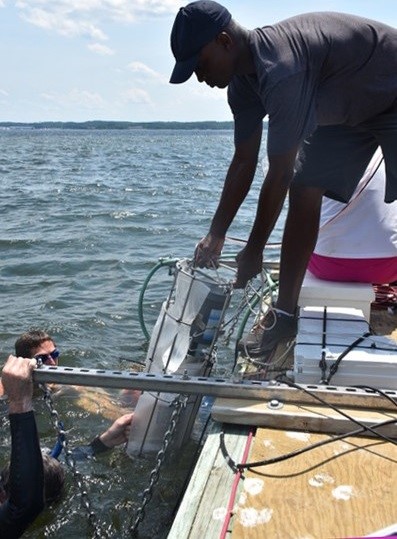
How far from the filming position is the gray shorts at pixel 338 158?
4.05 metres

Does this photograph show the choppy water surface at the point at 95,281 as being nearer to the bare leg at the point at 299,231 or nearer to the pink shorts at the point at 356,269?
the bare leg at the point at 299,231

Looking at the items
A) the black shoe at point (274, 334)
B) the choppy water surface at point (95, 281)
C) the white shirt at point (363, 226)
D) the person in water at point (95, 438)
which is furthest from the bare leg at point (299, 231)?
the person in water at point (95, 438)

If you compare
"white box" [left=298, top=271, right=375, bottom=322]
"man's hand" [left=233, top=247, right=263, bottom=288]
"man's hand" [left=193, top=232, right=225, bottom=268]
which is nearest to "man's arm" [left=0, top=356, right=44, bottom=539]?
"man's hand" [left=233, top=247, right=263, bottom=288]

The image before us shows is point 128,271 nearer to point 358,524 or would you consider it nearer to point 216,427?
point 216,427

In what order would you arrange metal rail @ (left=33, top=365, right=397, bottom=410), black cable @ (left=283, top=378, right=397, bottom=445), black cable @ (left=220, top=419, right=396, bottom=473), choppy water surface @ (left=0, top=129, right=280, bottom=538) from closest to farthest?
black cable @ (left=220, top=419, right=396, bottom=473) → black cable @ (left=283, top=378, right=397, bottom=445) → metal rail @ (left=33, top=365, right=397, bottom=410) → choppy water surface @ (left=0, top=129, right=280, bottom=538)

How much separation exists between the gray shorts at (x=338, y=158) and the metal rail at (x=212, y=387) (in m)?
1.39

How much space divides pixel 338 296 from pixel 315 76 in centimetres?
152

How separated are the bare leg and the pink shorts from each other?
1.80ft

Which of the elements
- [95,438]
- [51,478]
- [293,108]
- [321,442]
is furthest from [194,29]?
[95,438]

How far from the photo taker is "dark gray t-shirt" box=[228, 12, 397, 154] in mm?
3168

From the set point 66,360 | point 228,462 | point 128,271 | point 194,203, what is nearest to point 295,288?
point 228,462

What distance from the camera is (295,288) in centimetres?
412

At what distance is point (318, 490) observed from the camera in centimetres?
253

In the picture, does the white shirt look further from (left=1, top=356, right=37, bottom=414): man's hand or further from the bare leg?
(left=1, top=356, right=37, bottom=414): man's hand
